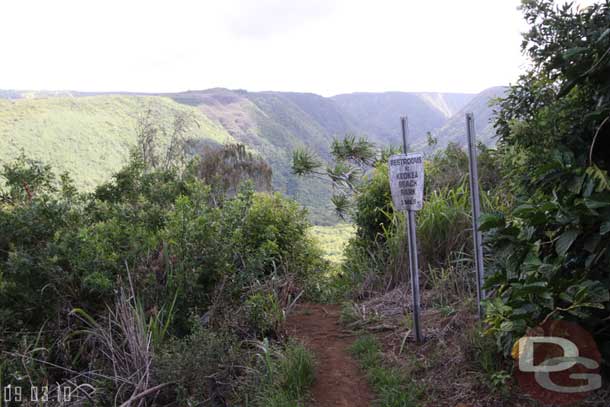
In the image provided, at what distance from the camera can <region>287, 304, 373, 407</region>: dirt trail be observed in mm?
3664

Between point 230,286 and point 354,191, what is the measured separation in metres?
4.36

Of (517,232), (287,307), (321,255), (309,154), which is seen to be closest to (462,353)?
(517,232)

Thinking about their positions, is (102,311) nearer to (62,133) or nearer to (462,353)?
(462,353)

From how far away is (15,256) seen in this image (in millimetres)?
4672

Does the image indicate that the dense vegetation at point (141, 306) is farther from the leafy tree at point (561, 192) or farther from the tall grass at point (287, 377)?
the leafy tree at point (561, 192)

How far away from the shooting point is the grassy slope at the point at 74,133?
3966 cm

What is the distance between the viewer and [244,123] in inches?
3029

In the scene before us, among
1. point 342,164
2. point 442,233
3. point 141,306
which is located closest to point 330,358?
point 141,306

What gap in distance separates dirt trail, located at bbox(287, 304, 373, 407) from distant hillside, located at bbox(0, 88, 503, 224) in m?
2.75

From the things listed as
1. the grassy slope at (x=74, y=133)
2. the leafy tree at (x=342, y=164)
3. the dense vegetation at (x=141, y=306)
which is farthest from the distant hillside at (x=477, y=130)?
the grassy slope at (x=74, y=133)

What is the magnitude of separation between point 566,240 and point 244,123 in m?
75.8

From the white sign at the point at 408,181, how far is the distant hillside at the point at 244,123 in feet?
3.82
